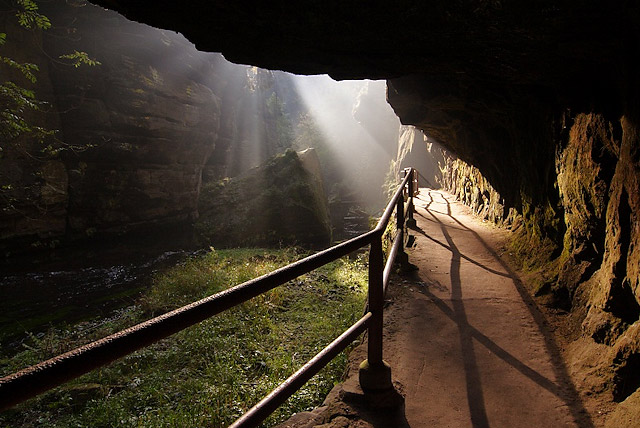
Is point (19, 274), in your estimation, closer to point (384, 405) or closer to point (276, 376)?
point (276, 376)

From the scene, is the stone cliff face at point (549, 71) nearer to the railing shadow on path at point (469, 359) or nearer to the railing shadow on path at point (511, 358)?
the railing shadow on path at point (511, 358)

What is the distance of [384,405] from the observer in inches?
97.6

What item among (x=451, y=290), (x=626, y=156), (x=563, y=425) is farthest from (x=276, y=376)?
(x=626, y=156)

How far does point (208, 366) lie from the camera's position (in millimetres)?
4910

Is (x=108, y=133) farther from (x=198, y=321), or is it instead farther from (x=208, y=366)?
(x=198, y=321)

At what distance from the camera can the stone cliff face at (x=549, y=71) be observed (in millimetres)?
2764

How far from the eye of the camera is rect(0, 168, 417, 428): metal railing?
2.65 feet

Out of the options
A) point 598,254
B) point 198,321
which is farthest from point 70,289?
point 598,254

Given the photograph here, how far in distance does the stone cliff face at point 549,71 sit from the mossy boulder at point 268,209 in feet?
35.4

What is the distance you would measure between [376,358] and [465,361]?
1161 millimetres

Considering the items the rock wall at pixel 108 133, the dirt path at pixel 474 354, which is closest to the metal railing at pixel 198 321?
the dirt path at pixel 474 354

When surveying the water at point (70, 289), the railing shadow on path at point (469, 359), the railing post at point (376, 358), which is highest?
the railing post at point (376, 358)

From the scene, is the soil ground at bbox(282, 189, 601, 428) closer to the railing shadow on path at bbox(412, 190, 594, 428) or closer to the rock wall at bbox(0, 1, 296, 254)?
the railing shadow on path at bbox(412, 190, 594, 428)

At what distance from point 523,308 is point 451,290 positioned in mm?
916
